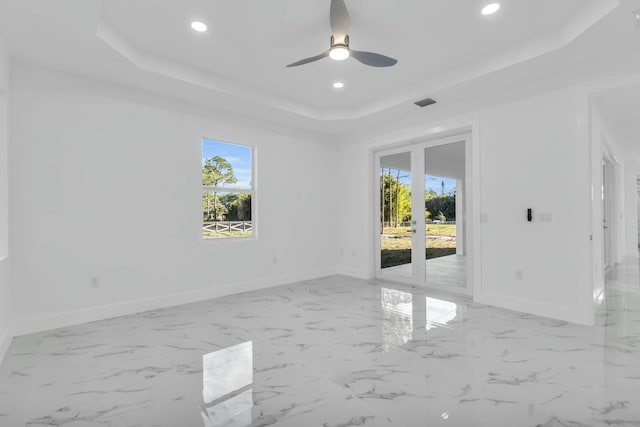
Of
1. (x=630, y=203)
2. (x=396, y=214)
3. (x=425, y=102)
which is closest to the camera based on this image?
(x=425, y=102)

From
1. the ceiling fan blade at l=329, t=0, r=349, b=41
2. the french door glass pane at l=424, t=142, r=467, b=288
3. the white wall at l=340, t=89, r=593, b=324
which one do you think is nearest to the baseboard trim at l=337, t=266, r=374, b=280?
the french door glass pane at l=424, t=142, r=467, b=288

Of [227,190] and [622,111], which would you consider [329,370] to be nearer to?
[227,190]

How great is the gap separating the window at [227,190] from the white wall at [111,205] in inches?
6.0

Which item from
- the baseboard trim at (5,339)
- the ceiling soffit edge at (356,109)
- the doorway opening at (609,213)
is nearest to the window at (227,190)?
the ceiling soffit edge at (356,109)

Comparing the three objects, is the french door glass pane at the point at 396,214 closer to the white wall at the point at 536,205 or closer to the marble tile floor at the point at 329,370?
the white wall at the point at 536,205

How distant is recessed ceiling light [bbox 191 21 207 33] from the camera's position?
2.81 meters

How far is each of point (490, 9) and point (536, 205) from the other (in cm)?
217

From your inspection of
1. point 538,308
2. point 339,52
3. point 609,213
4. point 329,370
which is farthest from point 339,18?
point 609,213

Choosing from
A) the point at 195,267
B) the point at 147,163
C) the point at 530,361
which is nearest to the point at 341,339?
the point at 530,361

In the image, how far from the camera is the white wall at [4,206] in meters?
2.75

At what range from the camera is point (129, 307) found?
12.3 ft

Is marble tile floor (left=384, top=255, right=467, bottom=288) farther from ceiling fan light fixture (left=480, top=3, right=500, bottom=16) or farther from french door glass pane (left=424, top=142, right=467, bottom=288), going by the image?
ceiling fan light fixture (left=480, top=3, right=500, bottom=16)

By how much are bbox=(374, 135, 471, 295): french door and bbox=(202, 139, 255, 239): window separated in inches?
89.2

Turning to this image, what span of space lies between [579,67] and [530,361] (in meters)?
2.89
